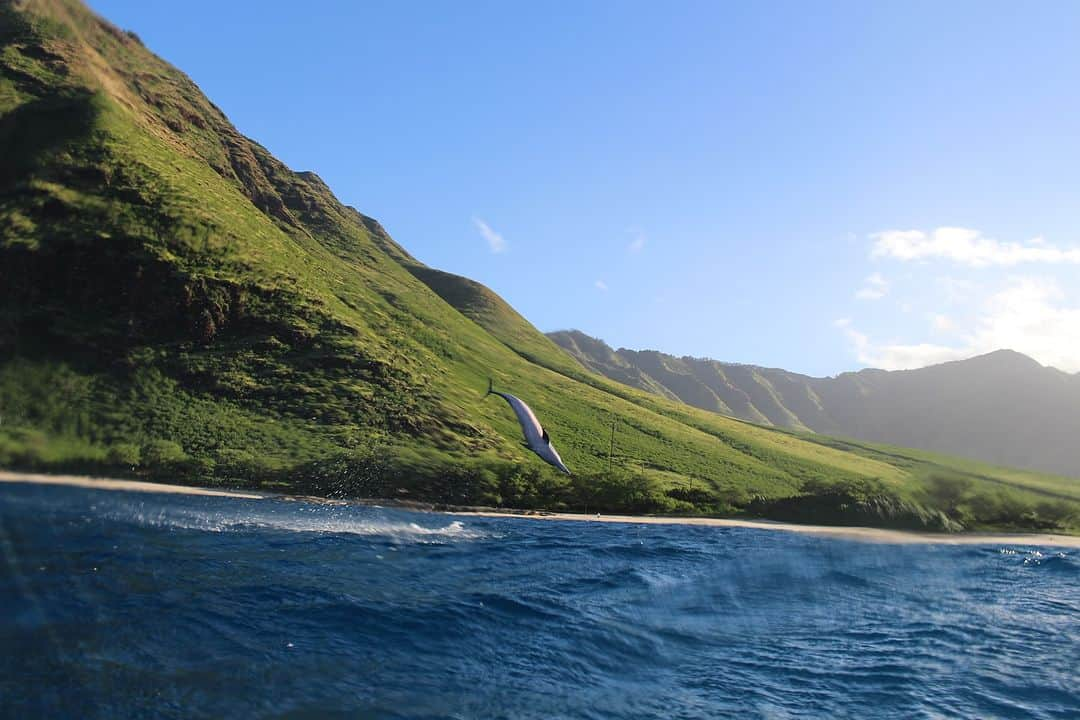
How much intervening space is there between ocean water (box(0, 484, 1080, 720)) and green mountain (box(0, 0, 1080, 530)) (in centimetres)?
2706

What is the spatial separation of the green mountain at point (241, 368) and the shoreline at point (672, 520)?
2727 mm

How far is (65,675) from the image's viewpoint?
13.9 metres

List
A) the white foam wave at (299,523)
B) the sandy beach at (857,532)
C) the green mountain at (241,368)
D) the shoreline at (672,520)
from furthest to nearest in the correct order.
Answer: the green mountain at (241,368) < the sandy beach at (857,532) < the shoreline at (672,520) < the white foam wave at (299,523)

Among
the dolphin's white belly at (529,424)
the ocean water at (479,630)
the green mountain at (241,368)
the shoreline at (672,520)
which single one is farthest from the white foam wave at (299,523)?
the green mountain at (241,368)

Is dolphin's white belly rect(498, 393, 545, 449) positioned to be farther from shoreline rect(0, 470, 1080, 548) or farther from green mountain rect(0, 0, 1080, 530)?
green mountain rect(0, 0, 1080, 530)

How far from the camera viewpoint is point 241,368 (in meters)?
89.4

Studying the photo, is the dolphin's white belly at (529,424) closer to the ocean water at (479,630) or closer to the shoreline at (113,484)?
the ocean water at (479,630)

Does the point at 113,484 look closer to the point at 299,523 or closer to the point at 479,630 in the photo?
the point at 299,523

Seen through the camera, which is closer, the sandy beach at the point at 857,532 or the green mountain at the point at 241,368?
the sandy beach at the point at 857,532

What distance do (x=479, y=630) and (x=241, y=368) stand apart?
3077 inches

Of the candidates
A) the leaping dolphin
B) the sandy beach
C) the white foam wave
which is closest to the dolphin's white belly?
the leaping dolphin

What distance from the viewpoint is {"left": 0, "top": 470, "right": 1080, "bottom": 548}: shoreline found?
165 ft

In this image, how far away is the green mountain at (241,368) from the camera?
64.0m

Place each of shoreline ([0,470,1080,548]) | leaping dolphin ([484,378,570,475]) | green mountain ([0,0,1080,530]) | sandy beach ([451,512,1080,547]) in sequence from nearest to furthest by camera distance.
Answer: leaping dolphin ([484,378,570,475]) < shoreline ([0,470,1080,548]) < sandy beach ([451,512,1080,547]) < green mountain ([0,0,1080,530])
